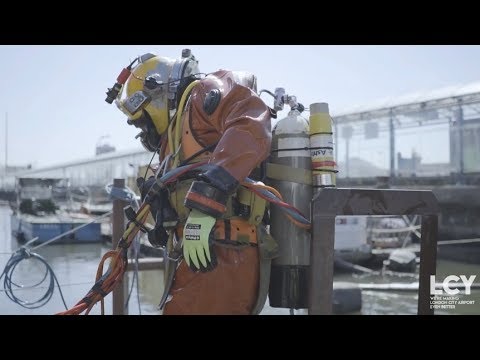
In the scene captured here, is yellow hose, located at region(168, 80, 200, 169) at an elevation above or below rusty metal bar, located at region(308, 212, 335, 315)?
above

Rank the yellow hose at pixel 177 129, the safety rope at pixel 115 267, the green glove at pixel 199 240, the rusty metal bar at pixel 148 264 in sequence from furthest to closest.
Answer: the rusty metal bar at pixel 148 264
the yellow hose at pixel 177 129
the safety rope at pixel 115 267
the green glove at pixel 199 240

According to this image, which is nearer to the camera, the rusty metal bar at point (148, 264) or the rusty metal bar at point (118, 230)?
the rusty metal bar at point (118, 230)

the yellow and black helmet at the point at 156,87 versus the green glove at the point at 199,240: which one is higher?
the yellow and black helmet at the point at 156,87

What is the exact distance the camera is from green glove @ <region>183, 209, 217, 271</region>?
2020 mm

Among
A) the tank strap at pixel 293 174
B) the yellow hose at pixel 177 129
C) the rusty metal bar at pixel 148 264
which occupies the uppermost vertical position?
the yellow hose at pixel 177 129

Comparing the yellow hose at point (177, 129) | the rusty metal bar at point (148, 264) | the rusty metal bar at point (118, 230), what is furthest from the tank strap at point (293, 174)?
the rusty metal bar at point (148, 264)

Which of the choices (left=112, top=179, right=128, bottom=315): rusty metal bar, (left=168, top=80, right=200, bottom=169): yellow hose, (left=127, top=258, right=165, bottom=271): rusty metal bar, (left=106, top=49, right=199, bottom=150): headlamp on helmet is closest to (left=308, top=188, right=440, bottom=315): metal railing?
(left=168, top=80, right=200, bottom=169): yellow hose

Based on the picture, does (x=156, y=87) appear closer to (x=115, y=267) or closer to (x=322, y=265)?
(x=115, y=267)

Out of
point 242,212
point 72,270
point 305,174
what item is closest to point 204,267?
point 242,212

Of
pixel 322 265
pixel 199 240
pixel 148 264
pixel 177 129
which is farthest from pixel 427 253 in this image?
pixel 148 264

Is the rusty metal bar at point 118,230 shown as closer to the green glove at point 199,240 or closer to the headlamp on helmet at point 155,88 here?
the headlamp on helmet at point 155,88

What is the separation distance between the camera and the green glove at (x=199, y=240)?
2020 millimetres

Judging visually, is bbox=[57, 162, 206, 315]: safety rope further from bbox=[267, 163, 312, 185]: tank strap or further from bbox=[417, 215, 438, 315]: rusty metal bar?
bbox=[417, 215, 438, 315]: rusty metal bar

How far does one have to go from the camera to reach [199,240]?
2020 mm
